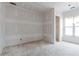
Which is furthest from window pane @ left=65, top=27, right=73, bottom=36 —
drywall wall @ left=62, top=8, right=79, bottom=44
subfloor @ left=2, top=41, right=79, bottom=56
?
subfloor @ left=2, top=41, right=79, bottom=56

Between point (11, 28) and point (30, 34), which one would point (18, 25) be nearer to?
point (11, 28)

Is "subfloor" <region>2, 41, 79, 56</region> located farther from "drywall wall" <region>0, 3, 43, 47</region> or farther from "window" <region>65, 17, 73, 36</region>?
"window" <region>65, 17, 73, 36</region>

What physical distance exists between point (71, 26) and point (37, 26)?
278cm

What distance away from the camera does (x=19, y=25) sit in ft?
15.7

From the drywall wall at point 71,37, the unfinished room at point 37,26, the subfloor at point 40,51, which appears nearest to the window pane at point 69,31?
the unfinished room at point 37,26

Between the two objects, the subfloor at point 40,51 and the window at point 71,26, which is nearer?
the subfloor at point 40,51

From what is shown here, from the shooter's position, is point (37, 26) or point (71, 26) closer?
point (71, 26)

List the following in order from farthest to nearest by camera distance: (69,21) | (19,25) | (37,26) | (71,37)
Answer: (37,26), (69,21), (71,37), (19,25)

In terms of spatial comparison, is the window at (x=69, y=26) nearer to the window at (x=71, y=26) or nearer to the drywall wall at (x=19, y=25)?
the window at (x=71, y=26)

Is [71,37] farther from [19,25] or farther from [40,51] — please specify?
[19,25]

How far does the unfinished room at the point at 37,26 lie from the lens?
12.9 feet

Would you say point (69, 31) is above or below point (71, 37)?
above

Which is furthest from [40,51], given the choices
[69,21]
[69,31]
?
[69,21]

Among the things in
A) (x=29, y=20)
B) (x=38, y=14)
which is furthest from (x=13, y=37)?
(x=38, y=14)
